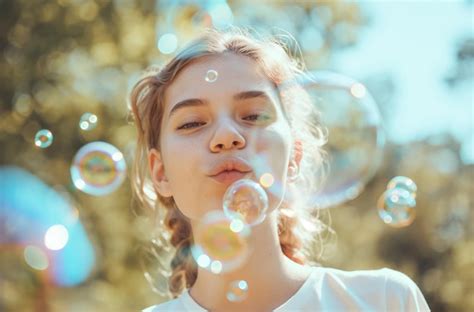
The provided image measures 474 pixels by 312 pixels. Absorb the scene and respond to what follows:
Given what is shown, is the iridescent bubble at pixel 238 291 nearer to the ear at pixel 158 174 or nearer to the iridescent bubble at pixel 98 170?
the ear at pixel 158 174

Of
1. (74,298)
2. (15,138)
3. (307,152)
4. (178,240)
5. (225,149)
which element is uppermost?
(225,149)

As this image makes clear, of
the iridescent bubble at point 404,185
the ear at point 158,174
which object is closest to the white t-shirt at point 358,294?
the ear at point 158,174

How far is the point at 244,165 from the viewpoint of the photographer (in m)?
2.36

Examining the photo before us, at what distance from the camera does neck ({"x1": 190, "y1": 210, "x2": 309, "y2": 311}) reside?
8.08 feet

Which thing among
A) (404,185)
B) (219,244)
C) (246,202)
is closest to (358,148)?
(404,185)

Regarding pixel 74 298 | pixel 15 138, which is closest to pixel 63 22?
pixel 15 138

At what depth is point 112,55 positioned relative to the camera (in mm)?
11359

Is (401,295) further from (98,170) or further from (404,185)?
(98,170)

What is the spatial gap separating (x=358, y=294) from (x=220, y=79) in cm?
78

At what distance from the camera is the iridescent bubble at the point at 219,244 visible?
8.34 ft

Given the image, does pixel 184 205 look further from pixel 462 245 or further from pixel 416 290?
pixel 462 245

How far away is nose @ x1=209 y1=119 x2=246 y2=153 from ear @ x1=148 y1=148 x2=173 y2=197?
1.36 ft

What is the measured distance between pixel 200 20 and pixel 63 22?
593 cm

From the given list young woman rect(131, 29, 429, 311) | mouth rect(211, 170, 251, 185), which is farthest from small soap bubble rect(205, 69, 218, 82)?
mouth rect(211, 170, 251, 185)
